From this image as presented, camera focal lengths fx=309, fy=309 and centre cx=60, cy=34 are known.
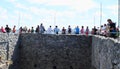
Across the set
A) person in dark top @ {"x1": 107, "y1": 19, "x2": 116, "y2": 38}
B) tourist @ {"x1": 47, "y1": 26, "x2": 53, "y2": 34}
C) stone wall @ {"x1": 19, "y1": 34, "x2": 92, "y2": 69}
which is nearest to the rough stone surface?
stone wall @ {"x1": 19, "y1": 34, "x2": 92, "y2": 69}

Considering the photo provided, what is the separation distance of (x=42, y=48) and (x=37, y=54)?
1.92 ft

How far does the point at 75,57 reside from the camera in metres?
22.9

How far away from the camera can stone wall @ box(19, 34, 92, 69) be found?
22.9m

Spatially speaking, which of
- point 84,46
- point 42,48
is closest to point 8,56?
point 42,48

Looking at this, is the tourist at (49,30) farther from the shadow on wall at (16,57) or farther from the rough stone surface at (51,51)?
the shadow on wall at (16,57)

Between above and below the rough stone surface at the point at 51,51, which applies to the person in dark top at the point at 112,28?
above

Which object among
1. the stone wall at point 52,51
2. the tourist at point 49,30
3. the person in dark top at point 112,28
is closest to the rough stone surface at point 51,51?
the stone wall at point 52,51

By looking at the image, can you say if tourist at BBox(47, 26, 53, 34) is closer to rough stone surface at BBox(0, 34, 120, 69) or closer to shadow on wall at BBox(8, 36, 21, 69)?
rough stone surface at BBox(0, 34, 120, 69)

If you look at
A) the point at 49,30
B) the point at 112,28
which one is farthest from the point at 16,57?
the point at 112,28

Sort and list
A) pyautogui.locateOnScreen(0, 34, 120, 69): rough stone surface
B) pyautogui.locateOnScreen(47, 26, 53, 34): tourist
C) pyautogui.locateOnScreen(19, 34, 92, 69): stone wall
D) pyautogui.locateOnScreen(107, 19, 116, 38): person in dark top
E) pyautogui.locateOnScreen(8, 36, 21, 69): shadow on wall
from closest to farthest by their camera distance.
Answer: pyautogui.locateOnScreen(107, 19, 116, 38): person in dark top
pyautogui.locateOnScreen(8, 36, 21, 69): shadow on wall
pyautogui.locateOnScreen(0, 34, 120, 69): rough stone surface
pyautogui.locateOnScreen(19, 34, 92, 69): stone wall
pyautogui.locateOnScreen(47, 26, 53, 34): tourist

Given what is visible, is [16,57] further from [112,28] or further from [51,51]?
[112,28]

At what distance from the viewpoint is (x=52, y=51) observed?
76.0 feet

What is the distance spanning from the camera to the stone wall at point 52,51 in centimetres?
2288

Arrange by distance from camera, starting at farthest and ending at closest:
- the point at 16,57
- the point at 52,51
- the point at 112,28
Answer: the point at 52,51
the point at 16,57
the point at 112,28
